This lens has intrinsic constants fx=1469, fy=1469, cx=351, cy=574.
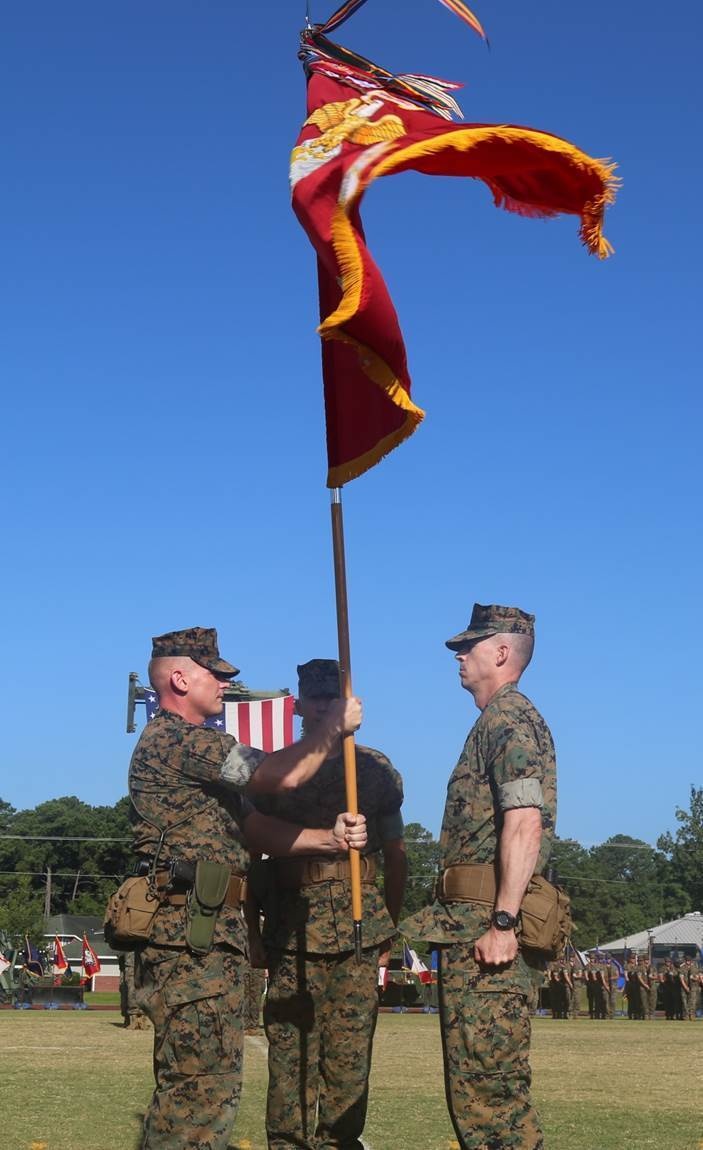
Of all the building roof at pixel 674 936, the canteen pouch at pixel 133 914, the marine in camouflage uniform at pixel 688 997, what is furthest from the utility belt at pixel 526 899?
the building roof at pixel 674 936

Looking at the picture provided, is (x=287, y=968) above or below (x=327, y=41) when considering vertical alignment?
below

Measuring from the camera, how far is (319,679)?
833 centimetres

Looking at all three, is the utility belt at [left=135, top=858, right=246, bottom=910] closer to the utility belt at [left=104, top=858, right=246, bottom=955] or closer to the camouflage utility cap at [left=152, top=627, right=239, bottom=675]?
the utility belt at [left=104, top=858, right=246, bottom=955]

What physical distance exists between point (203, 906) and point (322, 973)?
4.47ft

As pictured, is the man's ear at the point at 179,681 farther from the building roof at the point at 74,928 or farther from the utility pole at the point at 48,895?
the utility pole at the point at 48,895

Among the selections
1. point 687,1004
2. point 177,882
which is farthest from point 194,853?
point 687,1004

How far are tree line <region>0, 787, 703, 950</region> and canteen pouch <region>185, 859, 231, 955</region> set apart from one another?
87883 mm

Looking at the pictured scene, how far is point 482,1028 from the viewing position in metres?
6.46

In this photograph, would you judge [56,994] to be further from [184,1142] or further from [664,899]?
[664,899]

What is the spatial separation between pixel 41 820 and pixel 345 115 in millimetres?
136683

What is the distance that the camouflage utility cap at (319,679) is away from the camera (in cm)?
831

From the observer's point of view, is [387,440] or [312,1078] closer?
[387,440]

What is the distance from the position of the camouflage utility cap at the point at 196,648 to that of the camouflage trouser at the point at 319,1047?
66.8 inches

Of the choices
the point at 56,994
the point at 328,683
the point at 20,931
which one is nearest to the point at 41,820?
the point at 20,931
